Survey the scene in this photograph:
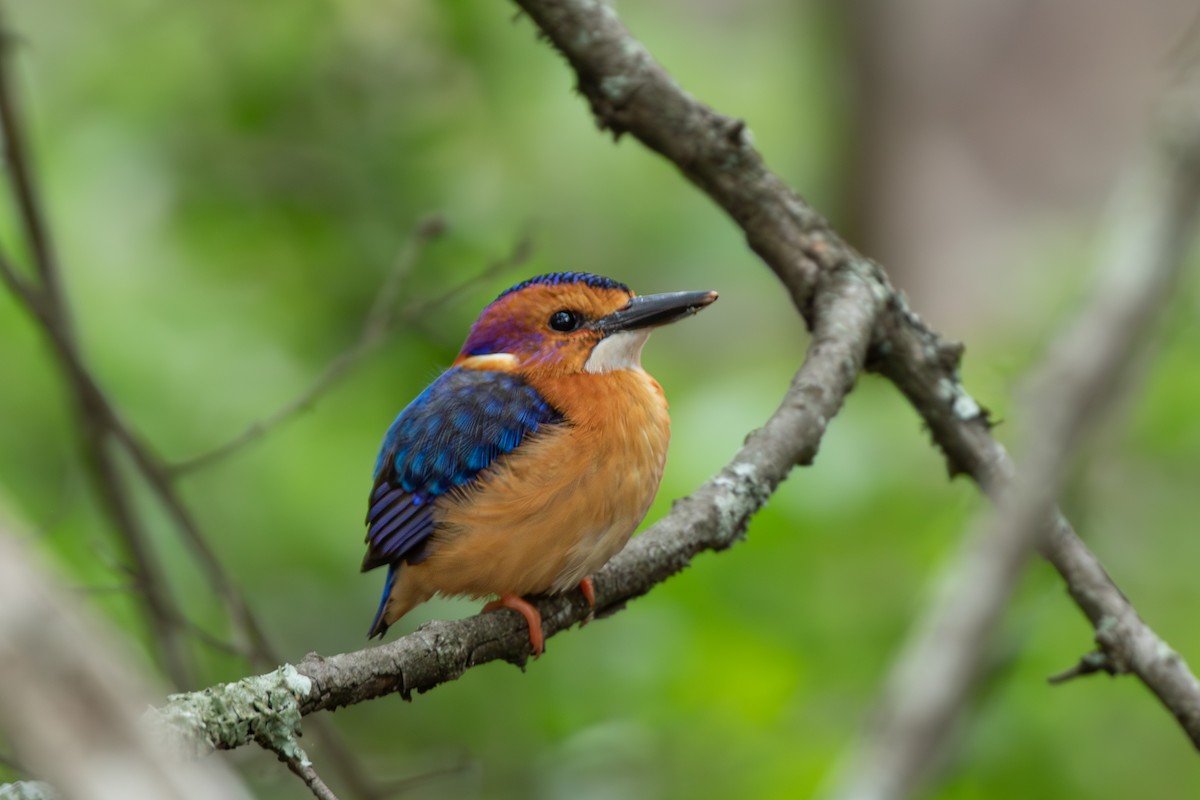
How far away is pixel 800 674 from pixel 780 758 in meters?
0.25

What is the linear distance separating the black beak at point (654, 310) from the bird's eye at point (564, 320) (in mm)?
56

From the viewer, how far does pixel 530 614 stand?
2832 mm

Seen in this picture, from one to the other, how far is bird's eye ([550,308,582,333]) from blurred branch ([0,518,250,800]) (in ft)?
8.90

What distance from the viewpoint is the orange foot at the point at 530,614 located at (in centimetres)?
280

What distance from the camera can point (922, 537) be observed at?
3855 millimetres

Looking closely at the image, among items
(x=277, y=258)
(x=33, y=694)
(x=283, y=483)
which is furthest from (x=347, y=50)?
(x=33, y=694)

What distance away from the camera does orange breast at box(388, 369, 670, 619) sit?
290 centimetres

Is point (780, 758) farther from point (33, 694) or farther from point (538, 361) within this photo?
point (33, 694)

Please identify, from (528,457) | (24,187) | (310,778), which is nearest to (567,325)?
(528,457)

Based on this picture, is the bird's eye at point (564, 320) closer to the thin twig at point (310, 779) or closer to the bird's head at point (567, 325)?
the bird's head at point (567, 325)

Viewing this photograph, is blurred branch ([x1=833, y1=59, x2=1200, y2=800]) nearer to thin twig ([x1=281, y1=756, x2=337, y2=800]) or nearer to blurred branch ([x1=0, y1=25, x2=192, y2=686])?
thin twig ([x1=281, y1=756, x2=337, y2=800])

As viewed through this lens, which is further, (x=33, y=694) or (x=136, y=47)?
(x=136, y=47)

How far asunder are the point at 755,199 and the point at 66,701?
2949 millimetres

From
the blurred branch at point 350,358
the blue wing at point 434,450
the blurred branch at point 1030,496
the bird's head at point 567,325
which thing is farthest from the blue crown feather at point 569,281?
the blurred branch at point 1030,496
